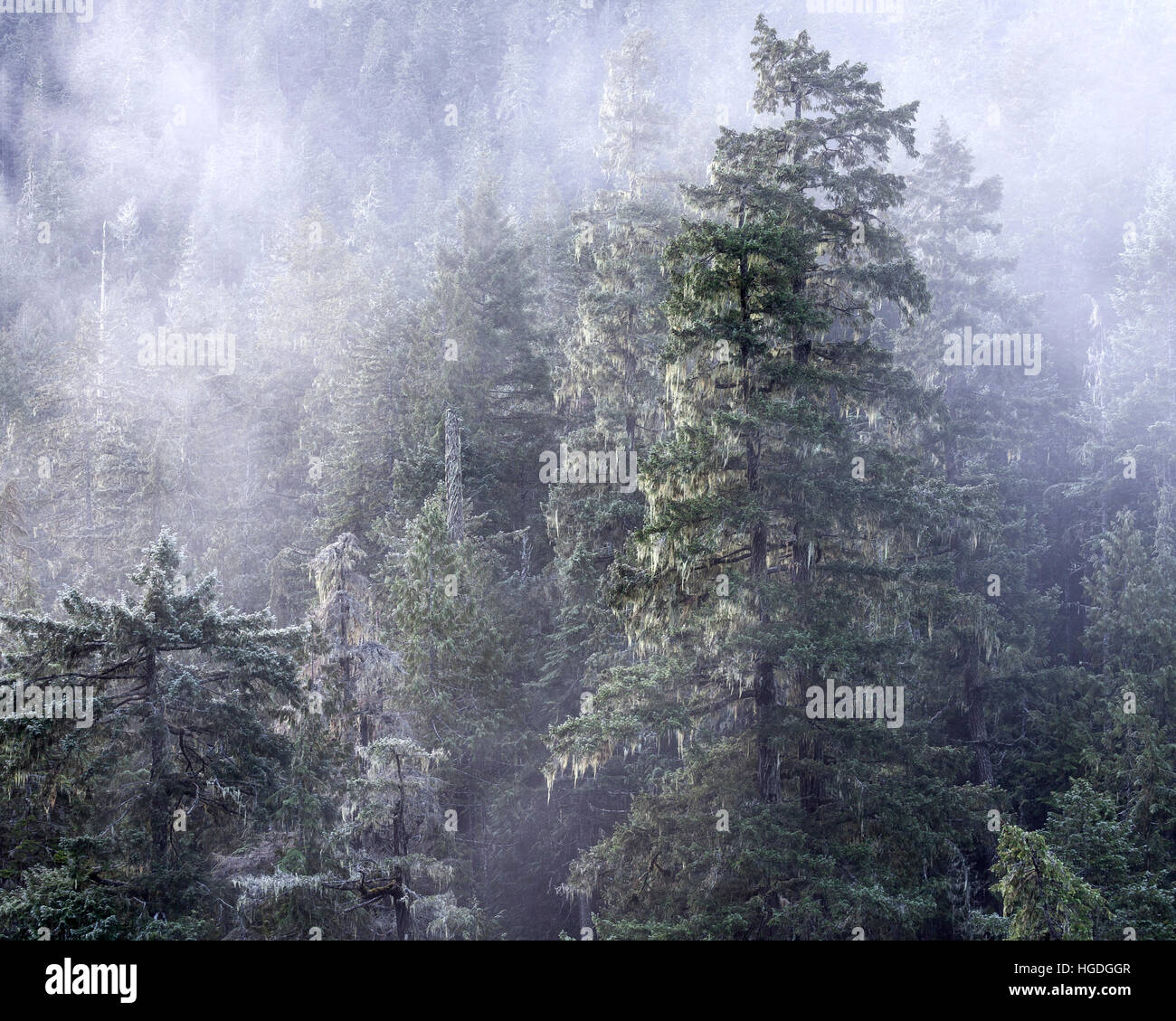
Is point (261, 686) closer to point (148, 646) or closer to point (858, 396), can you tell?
point (148, 646)

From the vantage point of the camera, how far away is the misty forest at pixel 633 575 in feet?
50.0

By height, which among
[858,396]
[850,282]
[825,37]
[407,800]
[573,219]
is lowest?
[407,800]

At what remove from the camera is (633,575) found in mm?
16031

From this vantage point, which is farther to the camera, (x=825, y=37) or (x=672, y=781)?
(x=825, y=37)

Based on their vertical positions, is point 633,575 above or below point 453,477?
below

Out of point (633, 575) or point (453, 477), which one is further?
point (453, 477)

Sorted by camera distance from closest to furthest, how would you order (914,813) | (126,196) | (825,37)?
(914,813) < (126,196) < (825,37)

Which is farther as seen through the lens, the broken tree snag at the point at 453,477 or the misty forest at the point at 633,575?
the broken tree snag at the point at 453,477

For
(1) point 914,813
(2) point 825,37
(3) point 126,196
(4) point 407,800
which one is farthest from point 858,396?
(2) point 825,37

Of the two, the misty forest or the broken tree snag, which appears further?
the broken tree snag

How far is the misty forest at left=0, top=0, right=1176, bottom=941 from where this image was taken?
1523 cm

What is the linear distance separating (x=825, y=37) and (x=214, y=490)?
290 ft
